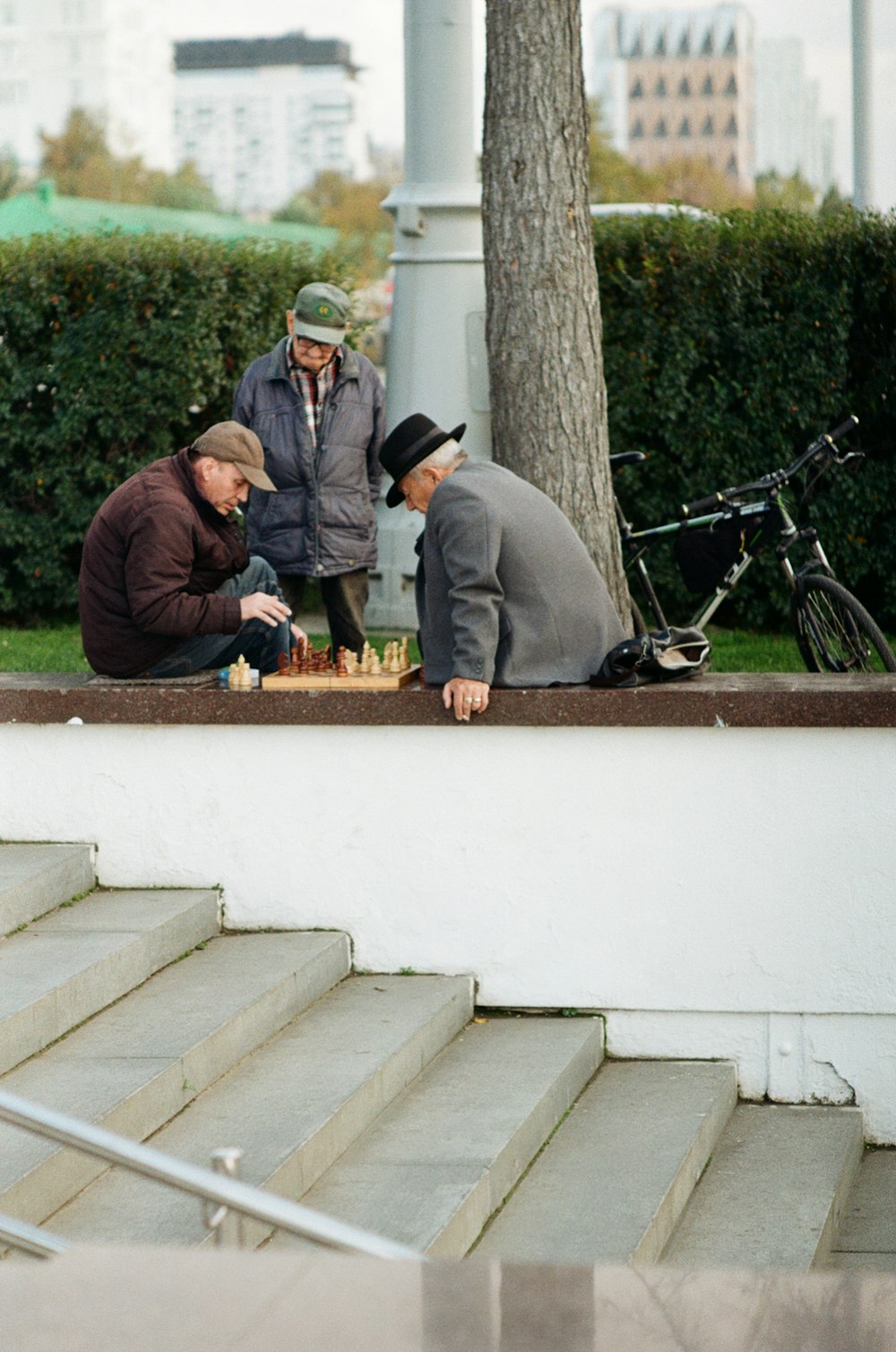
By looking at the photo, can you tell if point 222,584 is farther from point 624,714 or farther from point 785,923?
point 785,923

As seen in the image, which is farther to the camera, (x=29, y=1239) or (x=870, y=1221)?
(x=870, y=1221)

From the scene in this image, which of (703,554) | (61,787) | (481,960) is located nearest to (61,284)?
(703,554)

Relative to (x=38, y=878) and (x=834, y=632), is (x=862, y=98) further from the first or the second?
(x=38, y=878)

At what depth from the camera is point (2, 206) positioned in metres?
19.0

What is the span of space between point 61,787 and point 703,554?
10.8 ft

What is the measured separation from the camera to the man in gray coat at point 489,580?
5.51 meters

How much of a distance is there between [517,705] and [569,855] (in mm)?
548

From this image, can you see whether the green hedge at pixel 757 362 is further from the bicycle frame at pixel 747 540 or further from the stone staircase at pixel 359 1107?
the stone staircase at pixel 359 1107

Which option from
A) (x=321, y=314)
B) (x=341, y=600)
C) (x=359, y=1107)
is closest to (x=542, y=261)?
(x=321, y=314)

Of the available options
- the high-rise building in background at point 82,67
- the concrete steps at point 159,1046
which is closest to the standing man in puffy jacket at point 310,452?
the concrete steps at point 159,1046

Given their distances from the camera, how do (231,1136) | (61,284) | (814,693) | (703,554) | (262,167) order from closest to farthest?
(231,1136) → (814,693) → (703,554) → (61,284) → (262,167)

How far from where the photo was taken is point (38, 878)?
5652mm

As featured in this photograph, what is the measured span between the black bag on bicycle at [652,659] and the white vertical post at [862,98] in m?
9.03

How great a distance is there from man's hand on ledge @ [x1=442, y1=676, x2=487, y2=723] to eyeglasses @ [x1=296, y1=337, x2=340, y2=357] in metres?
2.10
